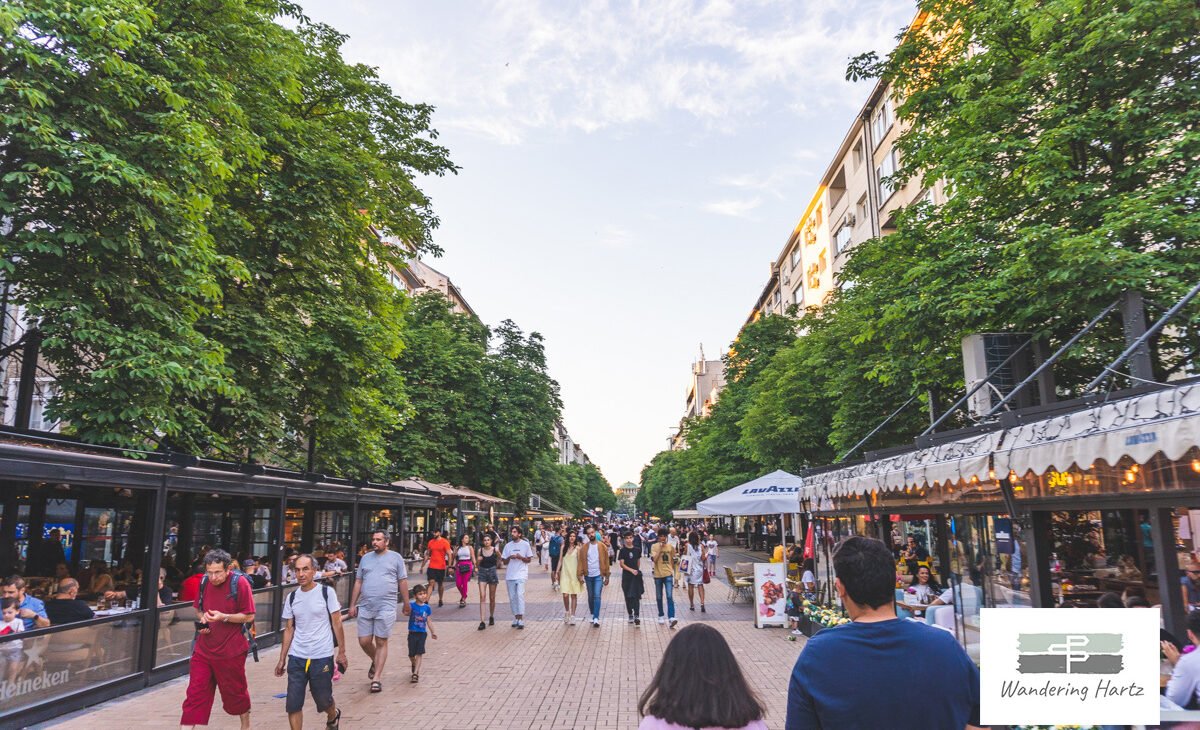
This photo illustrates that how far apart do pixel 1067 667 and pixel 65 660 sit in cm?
990

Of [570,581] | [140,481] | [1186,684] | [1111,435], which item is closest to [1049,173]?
[1111,435]

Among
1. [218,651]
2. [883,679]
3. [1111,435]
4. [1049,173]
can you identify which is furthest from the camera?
[1049,173]

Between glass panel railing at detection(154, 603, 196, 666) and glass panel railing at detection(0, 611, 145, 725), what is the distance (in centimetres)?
48

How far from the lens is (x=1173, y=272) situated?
36.4ft

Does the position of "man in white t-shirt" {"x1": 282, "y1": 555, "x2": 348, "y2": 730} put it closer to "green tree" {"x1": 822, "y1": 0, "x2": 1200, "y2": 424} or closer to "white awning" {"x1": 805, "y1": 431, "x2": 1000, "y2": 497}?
"white awning" {"x1": 805, "y1": 431, "x2": 1000, "y2": 497}

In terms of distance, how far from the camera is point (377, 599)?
9.66 metres

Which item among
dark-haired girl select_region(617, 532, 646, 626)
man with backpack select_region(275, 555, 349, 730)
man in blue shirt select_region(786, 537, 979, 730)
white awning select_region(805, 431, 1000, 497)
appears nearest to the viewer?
man in blue shirt select_region(786, 537, 979, 730)

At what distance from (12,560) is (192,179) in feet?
24.9

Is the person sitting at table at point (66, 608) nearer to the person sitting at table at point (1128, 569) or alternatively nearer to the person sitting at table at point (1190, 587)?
the person sitting at table at point (1190, 587)

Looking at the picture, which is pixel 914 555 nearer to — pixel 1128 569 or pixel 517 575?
pixel 1128 569

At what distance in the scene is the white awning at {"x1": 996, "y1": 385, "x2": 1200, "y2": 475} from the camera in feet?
17.9

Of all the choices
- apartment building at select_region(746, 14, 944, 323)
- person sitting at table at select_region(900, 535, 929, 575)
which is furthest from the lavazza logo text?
apartment building at select_region(746, 14, 944, 323)

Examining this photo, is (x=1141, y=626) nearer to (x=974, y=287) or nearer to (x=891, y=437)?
(x=974, y=287)

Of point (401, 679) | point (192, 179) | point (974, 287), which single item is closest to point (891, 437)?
point (974, 287)
